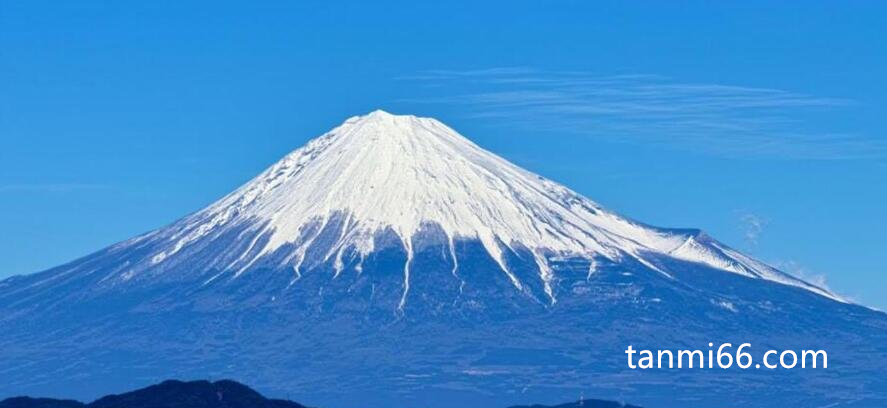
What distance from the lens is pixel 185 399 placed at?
94188 millimetres

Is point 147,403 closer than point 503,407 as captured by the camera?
Yes

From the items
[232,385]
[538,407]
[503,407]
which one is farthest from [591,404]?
[503,407]

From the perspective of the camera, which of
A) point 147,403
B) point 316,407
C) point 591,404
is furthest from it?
point 316,407

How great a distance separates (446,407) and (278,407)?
104 meters

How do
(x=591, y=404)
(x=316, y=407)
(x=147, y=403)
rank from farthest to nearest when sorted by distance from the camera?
1. (x=316, y=407)
2. (x=591, y=404)
3. (x=147, y=403)

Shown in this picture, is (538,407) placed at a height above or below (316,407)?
below

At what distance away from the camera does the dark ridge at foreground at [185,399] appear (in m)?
93.7

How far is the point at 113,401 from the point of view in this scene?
95.1 m

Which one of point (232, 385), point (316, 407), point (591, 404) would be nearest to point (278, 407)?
point (232, 385)

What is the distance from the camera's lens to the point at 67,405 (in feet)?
318

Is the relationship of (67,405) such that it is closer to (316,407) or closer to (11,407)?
(11,407)

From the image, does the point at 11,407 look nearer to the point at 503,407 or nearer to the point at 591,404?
the point at 591,404

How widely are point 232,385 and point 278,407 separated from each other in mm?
2840

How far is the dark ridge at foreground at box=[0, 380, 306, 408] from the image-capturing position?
93.7 metres
